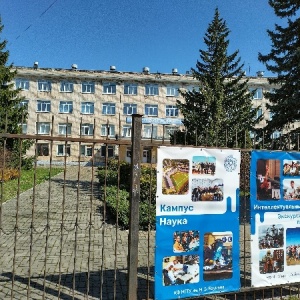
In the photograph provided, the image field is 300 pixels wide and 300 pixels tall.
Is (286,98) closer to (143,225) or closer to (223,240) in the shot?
(143,225)

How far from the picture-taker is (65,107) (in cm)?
4825

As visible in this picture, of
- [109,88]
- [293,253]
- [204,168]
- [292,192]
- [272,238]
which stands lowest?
[293,253]

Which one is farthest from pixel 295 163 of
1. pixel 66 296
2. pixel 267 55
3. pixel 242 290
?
pixel 267 55

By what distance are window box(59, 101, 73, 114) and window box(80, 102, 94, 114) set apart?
1641 mm

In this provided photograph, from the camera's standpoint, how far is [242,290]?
13.8 ft

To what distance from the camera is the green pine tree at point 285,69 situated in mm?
15938

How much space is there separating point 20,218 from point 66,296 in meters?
7.69

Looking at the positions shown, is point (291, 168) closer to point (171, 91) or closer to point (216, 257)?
point (216, 257)

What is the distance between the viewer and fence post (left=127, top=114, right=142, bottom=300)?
12.7 feet

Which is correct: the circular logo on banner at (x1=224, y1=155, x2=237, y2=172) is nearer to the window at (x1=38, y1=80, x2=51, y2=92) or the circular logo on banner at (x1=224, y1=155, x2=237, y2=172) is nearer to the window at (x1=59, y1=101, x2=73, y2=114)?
the window at (x1=59, y1=101, x2=73, y2=114)

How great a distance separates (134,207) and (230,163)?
54.2 inches

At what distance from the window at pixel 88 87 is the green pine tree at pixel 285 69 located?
34.0 m

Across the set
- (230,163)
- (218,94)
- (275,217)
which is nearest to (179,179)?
(230,163)

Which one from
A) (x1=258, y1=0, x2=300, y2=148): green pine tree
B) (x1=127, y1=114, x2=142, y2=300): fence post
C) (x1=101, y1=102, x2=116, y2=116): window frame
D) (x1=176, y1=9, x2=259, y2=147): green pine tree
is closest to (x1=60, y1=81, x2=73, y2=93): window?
(x1=101, y1=102, x2=116, y2=116): window frame
